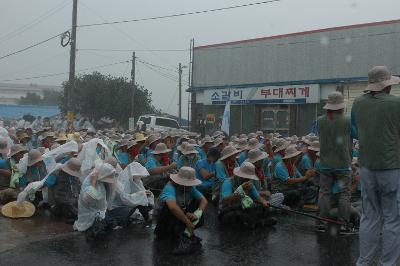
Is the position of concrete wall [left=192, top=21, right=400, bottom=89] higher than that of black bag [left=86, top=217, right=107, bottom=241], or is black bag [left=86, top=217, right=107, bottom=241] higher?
concrete wall [left=192, top=21, right=400, bottom=89]

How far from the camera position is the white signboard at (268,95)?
81.1 feet

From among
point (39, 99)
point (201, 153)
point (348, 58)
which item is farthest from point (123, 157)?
point (39, 99)

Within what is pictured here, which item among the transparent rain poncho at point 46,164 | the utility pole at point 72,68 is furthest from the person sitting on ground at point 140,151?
the utility pole at point 72,68

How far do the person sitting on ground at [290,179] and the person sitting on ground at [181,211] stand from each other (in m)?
2.63

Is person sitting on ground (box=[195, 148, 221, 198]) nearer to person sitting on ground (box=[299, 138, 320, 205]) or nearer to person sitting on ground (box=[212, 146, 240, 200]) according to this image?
person sitting on ground (box=[212, 146, 240, 200])

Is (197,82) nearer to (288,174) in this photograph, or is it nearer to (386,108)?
(288,174)

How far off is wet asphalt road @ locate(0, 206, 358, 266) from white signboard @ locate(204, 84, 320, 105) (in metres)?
18.1

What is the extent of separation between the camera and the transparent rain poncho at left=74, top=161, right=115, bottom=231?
22.0 feet

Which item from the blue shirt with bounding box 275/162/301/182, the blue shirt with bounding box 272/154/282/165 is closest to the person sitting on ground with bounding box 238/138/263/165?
the blue shirt with bounding box 272/154/282/165

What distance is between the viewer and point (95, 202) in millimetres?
6734

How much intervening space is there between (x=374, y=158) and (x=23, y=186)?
612 cm

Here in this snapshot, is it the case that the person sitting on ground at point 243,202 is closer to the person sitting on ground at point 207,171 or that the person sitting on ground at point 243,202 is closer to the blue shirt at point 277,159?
the person sitting on ground at point 207,171

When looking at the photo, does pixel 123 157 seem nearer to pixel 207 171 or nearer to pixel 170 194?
pixel 207 171

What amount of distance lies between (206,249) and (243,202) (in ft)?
3.44
